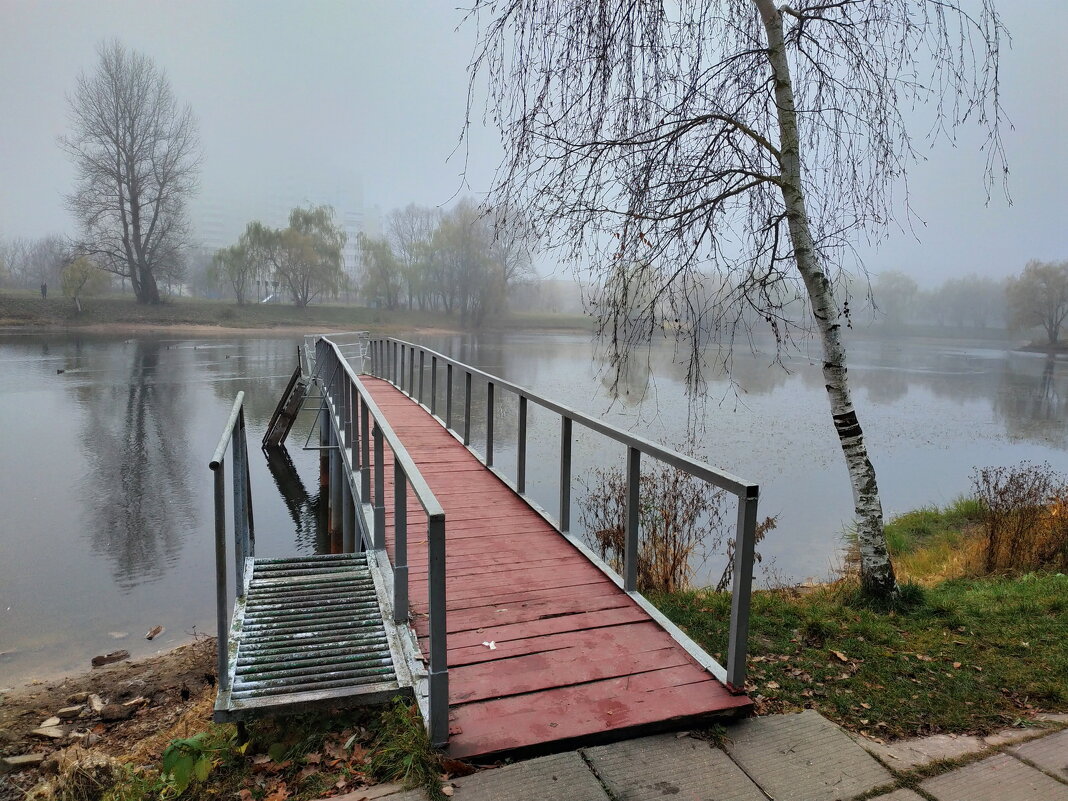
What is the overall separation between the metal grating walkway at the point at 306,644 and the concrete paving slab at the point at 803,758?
1406 mm

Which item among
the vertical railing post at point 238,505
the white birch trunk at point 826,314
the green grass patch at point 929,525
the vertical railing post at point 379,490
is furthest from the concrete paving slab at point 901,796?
the green grass patch at point 929,525

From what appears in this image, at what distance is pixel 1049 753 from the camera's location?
8.82 feet

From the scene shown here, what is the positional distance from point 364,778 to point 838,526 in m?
10.2

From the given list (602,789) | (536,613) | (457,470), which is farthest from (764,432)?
(602,789)

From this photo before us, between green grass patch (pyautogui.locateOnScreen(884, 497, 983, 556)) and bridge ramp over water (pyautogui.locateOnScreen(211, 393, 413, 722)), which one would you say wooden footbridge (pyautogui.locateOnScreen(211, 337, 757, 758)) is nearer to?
bridge ramp over water (pyautogui.locateOnScreen(211, 393, 413, 722))

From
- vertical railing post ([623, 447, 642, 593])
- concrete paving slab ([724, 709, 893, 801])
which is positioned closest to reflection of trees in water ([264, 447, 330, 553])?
vertical railing post ([623, 447, 642, 593])

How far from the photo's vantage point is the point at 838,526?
1126 cm

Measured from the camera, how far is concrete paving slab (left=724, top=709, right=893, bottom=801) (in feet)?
8.06

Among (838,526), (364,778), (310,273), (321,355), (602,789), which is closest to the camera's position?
(602,789)

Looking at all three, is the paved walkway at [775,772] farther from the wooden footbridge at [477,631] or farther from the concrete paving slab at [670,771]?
the wooden footbridge at [477,631]

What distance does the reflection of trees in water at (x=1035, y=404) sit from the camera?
19938mm

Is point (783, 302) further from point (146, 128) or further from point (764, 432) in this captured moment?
point (146, 128)

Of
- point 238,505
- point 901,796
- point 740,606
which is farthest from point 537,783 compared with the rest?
point 238,505

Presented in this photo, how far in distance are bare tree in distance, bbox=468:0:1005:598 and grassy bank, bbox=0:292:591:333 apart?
148 ft
